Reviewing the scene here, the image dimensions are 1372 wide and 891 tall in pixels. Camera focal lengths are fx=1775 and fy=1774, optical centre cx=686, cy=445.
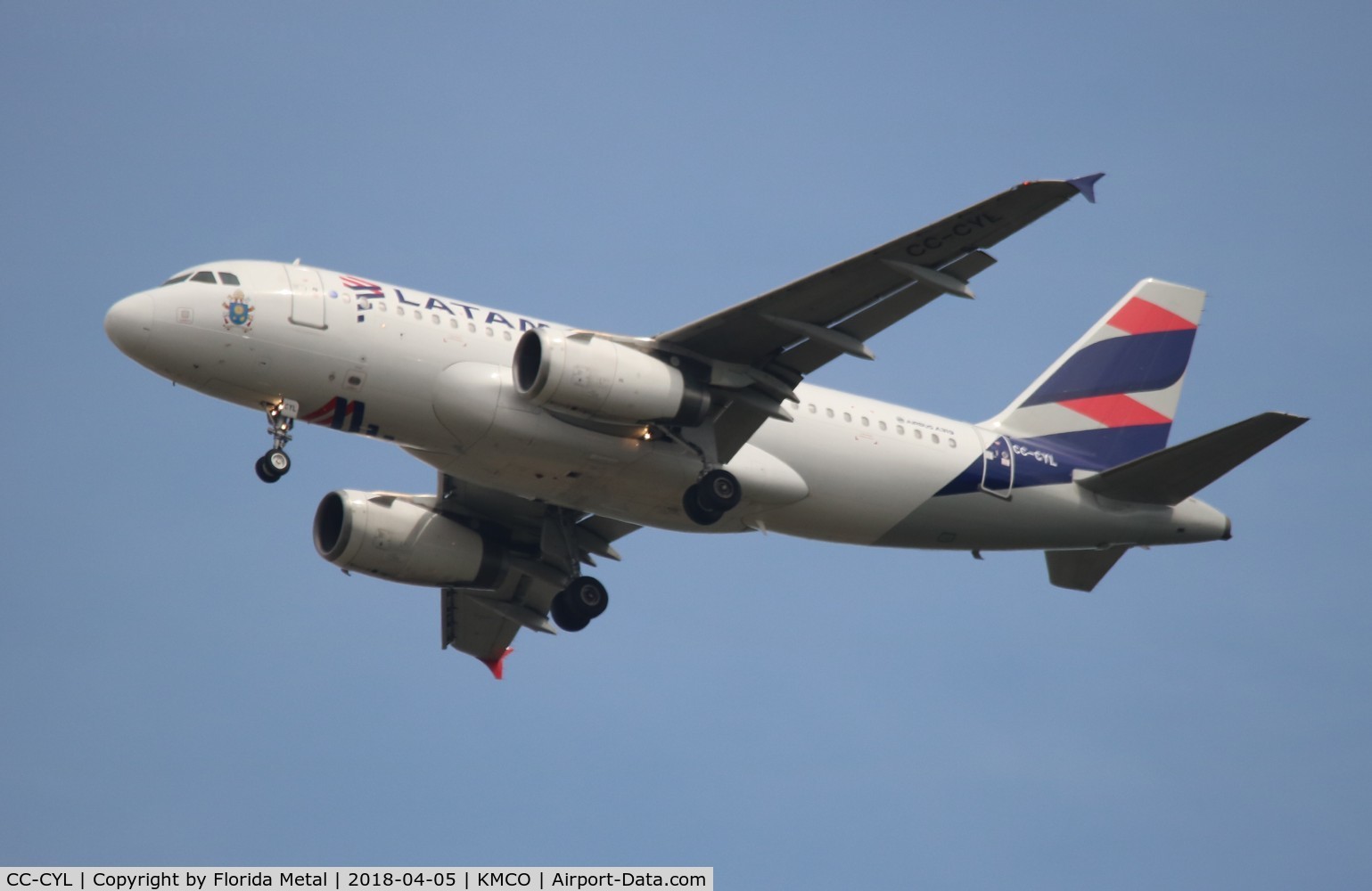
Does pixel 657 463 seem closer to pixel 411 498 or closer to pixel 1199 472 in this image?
pixel 411 498

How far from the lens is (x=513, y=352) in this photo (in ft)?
104

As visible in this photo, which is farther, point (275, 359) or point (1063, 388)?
point (1063, 388)

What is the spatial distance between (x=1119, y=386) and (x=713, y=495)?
36.6 feet

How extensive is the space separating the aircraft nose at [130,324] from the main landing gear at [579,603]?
10382 millimetres

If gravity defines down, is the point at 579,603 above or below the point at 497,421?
below

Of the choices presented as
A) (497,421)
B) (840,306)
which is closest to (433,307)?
(497,421)

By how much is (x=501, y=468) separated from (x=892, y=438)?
772 centimetres

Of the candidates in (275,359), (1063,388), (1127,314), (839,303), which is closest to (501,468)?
(275,359)

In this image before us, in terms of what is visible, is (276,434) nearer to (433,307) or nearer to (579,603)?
(433,307)

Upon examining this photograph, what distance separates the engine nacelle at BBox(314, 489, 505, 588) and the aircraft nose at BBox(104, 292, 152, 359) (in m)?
7.03

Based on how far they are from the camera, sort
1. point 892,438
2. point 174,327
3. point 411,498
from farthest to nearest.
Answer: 1. point 411,498
2. point 892,438
3. point 174,327

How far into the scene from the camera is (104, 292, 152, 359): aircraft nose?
30344mm

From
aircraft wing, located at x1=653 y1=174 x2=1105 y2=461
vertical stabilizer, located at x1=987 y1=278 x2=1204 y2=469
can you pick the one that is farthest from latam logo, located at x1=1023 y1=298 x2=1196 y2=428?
aircraft wing, located at x1=653 y1=174 x2=1105 y2=461

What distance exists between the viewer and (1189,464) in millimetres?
34719
